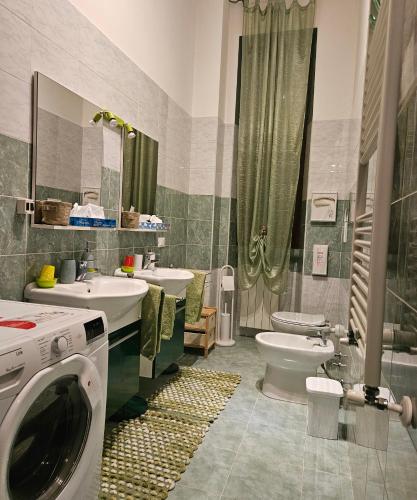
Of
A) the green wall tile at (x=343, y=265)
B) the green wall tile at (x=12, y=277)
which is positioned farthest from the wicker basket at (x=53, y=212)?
the green wall tile at (x=343, y=265)

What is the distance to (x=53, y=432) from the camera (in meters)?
1.23

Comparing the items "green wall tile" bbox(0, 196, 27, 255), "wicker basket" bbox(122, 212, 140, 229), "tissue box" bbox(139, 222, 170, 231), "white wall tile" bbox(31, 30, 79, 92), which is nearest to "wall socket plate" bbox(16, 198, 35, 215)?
"green wall tile" bbox(0, 196, 27, 255)

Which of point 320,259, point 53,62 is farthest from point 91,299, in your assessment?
point 320,259

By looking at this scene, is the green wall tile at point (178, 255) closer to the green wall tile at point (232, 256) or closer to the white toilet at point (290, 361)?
the green wall tile at point (232, 256)

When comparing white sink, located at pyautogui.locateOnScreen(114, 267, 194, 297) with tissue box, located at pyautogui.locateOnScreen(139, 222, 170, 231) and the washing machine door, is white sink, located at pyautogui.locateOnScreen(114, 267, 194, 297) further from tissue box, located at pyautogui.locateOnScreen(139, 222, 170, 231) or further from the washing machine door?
the washing machine door

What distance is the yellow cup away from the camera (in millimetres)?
1850

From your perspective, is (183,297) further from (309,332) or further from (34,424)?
(34,424)

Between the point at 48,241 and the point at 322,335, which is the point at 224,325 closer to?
the point at 322,335

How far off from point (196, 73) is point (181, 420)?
3.19 metres

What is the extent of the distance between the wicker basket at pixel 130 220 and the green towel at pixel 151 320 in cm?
63

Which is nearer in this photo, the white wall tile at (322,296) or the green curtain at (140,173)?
the green curtain at (140,173)

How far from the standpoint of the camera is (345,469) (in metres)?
1.95

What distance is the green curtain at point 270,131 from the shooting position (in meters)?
3.77

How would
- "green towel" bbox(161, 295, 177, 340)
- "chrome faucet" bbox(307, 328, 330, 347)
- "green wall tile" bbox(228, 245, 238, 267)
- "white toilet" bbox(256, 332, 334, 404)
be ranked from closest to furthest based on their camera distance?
"green towel" bbox(161, 295, 177, 340)
"white toilet" bbox(256, 332, 334, 404)
"chrome faucet" bbox(307, 328, 330, 347)
"green wall tile" bbox(228, 245, 238, 267)
